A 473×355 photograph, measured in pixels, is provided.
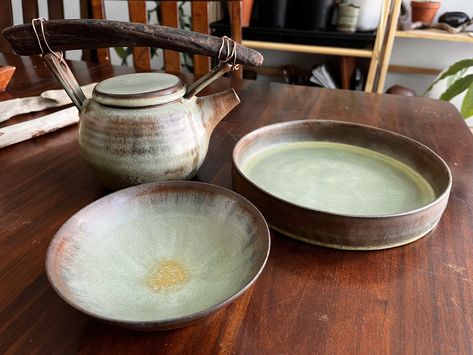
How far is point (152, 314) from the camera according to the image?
35 cm

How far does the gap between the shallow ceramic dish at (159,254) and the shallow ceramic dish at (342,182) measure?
56 mm

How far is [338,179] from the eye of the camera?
1.87 feet

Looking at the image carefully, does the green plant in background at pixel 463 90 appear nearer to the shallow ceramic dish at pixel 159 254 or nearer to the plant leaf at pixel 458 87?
the plant leaf at pixel 458 87

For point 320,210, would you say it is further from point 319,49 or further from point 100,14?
point 319,49

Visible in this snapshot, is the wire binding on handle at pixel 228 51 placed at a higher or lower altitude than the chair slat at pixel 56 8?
higher

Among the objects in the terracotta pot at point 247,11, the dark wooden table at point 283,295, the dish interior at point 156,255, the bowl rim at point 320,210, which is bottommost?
the dark wooden table at point 283,295

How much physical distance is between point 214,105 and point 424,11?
1633 mm

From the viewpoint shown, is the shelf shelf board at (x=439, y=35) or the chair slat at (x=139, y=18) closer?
the chair slat at (x=139, y=18)

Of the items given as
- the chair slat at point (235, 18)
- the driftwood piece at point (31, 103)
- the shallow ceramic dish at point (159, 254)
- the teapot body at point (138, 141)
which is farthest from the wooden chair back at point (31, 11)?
the shallow ceramic dish at point (159, 254)

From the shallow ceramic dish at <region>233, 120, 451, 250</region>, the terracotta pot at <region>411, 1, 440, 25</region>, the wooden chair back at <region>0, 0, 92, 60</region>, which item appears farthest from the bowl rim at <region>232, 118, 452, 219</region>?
the terracotta pot at <region>411, 1, 440, 25</region>

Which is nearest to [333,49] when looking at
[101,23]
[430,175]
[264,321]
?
[430,175]

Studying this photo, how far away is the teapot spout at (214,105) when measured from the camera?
55 cm

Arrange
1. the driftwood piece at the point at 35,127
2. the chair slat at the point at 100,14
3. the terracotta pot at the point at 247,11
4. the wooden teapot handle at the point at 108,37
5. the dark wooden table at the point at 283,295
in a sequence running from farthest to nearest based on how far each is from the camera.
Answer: the terracotta pot at the point at 247,11, the chair slat at the point at 100,14, the driftwood piece at the point at 35,127, the wooden teapot handle at the point at 108,37, the dark wooden table at the point at 283,295

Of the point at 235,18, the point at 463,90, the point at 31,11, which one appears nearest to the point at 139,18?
the point at 235,18
